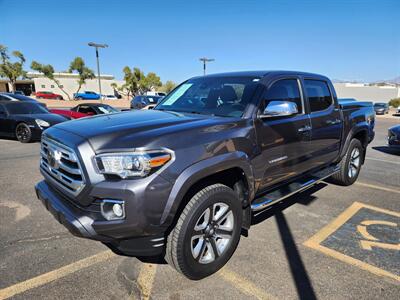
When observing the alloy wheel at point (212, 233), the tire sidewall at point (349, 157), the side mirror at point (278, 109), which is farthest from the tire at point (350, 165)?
the alloy wheel at point (212, 233)

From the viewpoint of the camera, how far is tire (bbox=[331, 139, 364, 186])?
5155 mm

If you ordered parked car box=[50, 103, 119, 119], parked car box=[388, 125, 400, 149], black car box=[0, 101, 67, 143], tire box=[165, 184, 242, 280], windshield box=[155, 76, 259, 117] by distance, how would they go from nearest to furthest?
tire box=[165, 184, 242, 280], windshield box=[155, 76, 259, 117], parked car box=[388, 125, 400, 149], black car box=[0, 101, 67, 143], parked car box=[50, 103, 119, 119]

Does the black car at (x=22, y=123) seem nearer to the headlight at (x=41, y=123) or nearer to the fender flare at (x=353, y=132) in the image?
the headlight at (x=41, y=123)

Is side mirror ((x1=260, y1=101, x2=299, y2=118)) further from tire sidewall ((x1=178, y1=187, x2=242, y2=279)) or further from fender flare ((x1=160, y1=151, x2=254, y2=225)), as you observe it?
tire sidewall ((x1=178, y1=187, x2=242, y2=279))

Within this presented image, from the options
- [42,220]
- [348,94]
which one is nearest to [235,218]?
[42,220]

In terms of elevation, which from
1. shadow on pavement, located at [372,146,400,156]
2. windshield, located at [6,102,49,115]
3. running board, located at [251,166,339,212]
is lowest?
shadow on pavement, located at [372,146,400,156]

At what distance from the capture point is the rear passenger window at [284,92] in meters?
3.45

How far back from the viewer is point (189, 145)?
8.07 feet

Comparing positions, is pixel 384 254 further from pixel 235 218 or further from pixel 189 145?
pixel 189 145

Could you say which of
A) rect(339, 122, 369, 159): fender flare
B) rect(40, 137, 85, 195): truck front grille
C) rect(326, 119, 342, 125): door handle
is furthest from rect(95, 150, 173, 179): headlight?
rect(339, 122, 369, 159): fender flare

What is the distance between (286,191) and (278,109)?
1.12m

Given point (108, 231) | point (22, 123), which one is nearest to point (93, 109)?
point (22, 123)

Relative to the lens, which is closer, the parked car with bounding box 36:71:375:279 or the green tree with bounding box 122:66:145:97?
the parked car with bounding box 36:71:375:279

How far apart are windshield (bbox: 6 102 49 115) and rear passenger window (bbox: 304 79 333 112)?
9.27 metres
